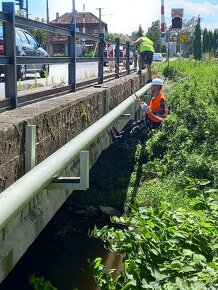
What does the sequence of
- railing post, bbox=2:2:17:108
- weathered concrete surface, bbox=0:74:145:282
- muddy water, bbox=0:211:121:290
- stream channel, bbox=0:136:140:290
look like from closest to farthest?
weathered concrete surface, bbox=0:74:145:282
railing post, bbox=2:2:17:108
muddy water, bbox=0:211:121:290
stream channel, bbox=0:136:140:290

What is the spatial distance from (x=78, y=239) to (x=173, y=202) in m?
1.85

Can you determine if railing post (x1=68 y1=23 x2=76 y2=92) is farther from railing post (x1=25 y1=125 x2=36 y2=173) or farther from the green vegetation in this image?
railing post (x1=25 y1=125 x2=36 y2=173)

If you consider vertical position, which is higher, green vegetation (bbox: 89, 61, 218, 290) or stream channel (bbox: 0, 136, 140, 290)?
green vegetation (bbox: 89, 61, 218, 290)

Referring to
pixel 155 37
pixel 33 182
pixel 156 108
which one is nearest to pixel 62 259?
pixel 33 182

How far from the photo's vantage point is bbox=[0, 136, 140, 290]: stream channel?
21.0 ft

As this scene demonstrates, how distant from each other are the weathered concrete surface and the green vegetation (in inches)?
21.4

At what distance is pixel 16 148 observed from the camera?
3.60 metres

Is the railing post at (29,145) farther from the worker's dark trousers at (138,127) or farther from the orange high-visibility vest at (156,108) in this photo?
the orange high-visibility vest at (156,108)

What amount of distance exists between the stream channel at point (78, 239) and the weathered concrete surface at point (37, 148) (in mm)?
1603

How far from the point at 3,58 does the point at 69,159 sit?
3.68 ft

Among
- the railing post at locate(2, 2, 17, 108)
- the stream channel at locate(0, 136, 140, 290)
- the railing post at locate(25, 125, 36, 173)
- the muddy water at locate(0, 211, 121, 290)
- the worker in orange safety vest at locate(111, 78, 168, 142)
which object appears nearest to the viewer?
the railing post at locate(25, 125, 36, 173)

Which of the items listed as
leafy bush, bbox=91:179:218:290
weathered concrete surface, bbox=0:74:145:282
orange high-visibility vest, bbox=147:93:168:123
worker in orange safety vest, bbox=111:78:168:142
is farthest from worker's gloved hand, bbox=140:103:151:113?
leafy bush, bbox=91:179:218:290

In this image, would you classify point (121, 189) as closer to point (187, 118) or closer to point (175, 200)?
point (175, 200)

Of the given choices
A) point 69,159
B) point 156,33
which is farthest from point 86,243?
point 156,33
